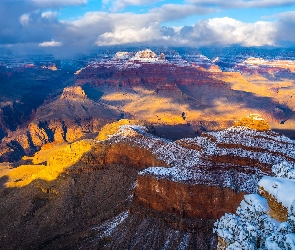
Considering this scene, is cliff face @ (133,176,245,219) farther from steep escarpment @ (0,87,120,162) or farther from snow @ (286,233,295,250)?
steep escarpment @ (0,87,120,162)

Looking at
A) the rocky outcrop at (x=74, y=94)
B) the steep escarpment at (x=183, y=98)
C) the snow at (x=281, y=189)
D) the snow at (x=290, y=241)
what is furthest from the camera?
the rocky outcrop at (x=74, y=94)

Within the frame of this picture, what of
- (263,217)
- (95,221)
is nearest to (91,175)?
(95,221)

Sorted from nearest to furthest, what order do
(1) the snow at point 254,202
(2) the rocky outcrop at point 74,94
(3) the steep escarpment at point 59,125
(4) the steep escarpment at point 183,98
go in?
(1) the snow at point 254,202
(3) the steep escarpment at point 59,125
(4) the steep escarpment at point 183,98
(2) the rocky outcrop at point 74,94

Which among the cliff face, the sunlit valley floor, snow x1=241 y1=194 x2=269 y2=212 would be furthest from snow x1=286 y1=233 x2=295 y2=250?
the cliff face

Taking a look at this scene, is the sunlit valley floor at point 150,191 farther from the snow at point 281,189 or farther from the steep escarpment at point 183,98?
the steep escarpment at point 183,98

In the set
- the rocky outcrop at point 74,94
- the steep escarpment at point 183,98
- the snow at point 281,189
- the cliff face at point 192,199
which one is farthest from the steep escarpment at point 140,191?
the rocky outcrop at point 74,94

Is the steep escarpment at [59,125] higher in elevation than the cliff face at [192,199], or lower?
lower

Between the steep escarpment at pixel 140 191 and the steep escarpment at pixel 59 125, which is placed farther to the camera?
the steep escarpment at pixel 59 125

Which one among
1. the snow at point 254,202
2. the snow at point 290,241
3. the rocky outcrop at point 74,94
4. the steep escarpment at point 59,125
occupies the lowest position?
the steep escarpment at point 59,125

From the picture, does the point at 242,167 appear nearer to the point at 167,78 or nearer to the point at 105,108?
the point at 105,108
